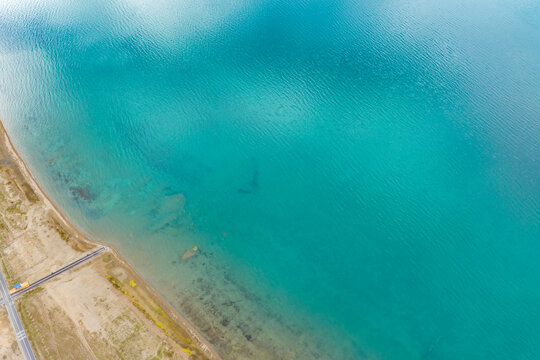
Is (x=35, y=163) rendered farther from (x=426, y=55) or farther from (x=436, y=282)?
(x=426, y=55)

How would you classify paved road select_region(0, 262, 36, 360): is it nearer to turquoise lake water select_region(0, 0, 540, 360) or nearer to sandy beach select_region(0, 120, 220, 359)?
sandy beach select_region(0, 120, 220, 359)

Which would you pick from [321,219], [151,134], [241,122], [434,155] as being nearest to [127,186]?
[151,134]

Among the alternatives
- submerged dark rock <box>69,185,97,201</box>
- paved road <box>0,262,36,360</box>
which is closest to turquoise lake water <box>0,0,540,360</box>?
submerged dark rock <box>69,185,97,201</box>

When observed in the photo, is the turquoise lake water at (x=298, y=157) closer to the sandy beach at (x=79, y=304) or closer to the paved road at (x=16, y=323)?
the sandy beach at (x=79, y=304)

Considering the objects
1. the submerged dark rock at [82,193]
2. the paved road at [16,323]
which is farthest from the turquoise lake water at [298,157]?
the paved road at [16,323]

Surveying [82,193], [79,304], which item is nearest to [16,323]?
[79,304]

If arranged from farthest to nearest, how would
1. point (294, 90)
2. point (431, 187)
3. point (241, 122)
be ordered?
point (294, 90) → point (241, 122) → point (431, 187)

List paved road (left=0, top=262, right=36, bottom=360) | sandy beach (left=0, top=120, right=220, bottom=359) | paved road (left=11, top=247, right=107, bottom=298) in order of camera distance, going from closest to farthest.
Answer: paved road (left=0, top=262, right=36, bottom=360)
sandy beach (left=0, top=120, right=220, bottom=359)
paved road (left=11, top=247, right=107, bottom=298)
